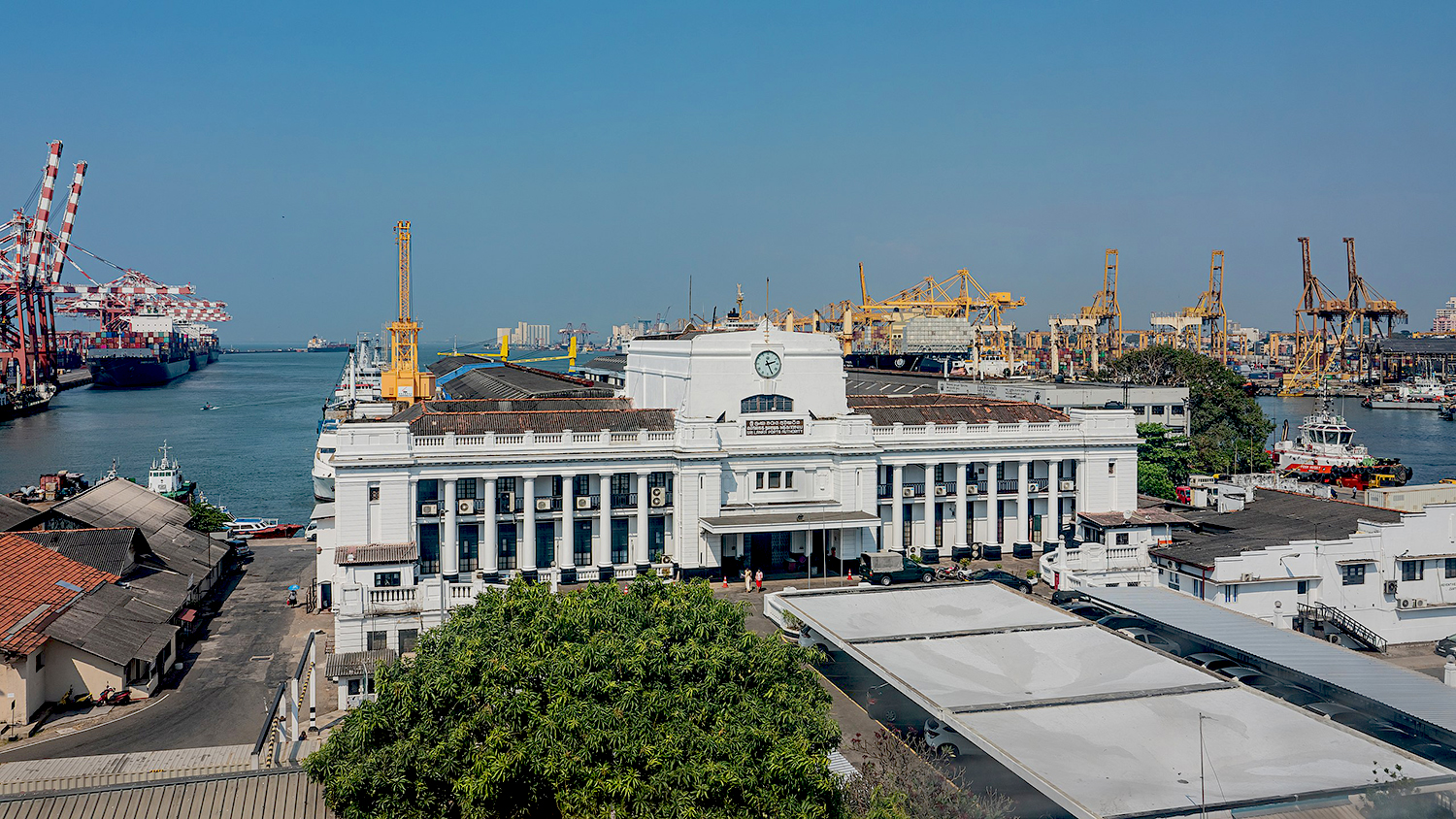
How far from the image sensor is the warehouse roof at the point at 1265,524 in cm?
A: 3688

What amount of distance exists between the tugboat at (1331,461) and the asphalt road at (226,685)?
4992 cm

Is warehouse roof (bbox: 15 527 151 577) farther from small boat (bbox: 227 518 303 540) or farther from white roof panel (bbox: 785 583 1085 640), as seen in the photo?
white roof panel (bbox: 785 583 1085 640)

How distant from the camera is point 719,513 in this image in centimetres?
4350

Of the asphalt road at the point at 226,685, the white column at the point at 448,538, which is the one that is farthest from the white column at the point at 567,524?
the asphalt road at the point at 226,685

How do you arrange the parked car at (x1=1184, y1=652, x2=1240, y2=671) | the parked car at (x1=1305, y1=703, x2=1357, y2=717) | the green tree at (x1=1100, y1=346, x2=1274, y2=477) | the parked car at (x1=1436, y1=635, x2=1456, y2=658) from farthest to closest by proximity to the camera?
1. the green tree at (x1=1100, y1=346, x2=1274, y2=477)
2. the parked car at (x1=1436, y1=635, x2=1456, y2=658)
3. the parked car at (x1=1184, y1=652, x2=1240, y2=671)
4. the parked car at (x1=1305, y1=703, x2=1357, y2=717)

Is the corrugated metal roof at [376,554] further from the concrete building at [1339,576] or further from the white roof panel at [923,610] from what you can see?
the concrete building at [1339,576]

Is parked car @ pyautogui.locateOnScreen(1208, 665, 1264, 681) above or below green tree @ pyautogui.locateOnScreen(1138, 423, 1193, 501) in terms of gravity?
below

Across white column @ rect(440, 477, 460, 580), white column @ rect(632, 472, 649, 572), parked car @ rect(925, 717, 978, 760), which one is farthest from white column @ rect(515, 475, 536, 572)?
parked car @ rect(925, 717, 978, 760)

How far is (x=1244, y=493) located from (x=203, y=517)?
1874 inches

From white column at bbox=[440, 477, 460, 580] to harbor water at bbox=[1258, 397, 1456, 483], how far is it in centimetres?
8002

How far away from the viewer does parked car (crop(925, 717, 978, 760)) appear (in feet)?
71.8

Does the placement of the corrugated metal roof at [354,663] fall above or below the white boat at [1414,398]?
below

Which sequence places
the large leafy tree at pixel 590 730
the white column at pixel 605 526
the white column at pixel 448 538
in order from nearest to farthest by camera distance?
the large leafy tree at pixel 590 730 < the white column at pixel 448 538 < the white column at pixel 605 526

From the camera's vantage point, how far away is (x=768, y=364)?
153 ft
